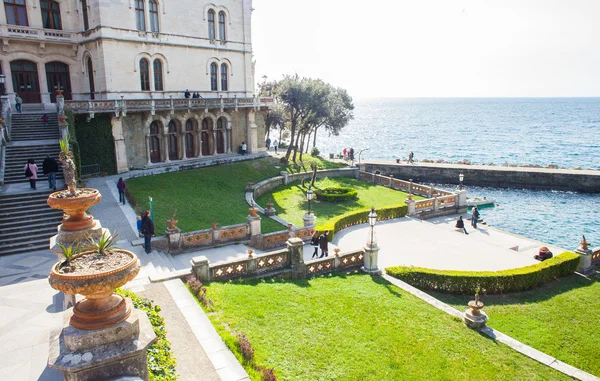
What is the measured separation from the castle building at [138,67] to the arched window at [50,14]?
0.07 m

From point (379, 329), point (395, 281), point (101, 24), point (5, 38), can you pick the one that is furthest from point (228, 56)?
point (379, 329)

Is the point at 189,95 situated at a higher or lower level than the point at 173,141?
higher

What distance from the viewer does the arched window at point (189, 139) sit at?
1394 inches

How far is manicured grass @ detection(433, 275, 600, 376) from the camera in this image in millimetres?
12312

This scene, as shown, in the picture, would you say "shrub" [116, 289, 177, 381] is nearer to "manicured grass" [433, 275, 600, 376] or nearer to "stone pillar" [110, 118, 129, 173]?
"manicured grass" [433, 275, 600, 376]

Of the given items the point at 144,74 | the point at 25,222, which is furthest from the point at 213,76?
the point at 25,222

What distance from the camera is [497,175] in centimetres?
4525

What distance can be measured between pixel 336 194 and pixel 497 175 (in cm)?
2407

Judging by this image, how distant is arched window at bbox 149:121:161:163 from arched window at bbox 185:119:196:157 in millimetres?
2641

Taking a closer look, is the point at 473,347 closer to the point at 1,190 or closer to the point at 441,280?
the point at 441,280

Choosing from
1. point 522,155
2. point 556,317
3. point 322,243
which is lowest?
point 522,155

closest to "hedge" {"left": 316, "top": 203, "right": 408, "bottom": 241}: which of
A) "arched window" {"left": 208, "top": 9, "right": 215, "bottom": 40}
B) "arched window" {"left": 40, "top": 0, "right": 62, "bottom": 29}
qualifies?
"arched window" {"left": 208, "top": 9, "right": 215, "bottom": 40}

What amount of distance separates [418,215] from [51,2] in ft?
102

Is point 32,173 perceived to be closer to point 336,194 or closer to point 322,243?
point 322,243
